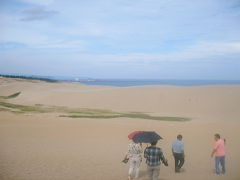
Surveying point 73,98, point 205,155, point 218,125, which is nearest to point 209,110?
point 218,125

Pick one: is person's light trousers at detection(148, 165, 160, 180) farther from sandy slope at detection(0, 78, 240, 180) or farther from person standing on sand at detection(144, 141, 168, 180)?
sandy slope at detection(0, 78, 240, 180)

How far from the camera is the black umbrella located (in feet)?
27.9

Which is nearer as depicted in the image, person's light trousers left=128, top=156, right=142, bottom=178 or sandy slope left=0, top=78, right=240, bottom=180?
person's light trousers left=128, top=156, right=142, bottom=178

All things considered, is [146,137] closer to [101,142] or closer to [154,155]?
[154,155]

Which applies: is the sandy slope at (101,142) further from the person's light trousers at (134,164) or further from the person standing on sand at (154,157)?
the person standing on sand at (154,157)

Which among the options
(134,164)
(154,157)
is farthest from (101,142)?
(154,157)

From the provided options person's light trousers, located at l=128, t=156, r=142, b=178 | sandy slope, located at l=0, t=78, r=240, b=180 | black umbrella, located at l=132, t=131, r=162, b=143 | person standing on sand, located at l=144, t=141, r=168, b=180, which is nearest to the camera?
person standing on sand, located at l=144, t=141, r=168, b=180

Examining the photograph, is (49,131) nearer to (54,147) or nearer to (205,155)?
(54,147)

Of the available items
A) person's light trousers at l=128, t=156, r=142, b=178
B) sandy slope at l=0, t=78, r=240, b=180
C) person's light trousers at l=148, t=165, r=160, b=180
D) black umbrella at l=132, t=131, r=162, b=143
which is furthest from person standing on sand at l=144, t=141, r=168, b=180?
sandy slope at l=0, t=78, r=240, b=180

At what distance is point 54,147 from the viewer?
13391mm

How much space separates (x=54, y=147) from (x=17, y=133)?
4094 millimetres

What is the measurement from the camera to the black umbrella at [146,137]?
852cm

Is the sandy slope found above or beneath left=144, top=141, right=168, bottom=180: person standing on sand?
beneath

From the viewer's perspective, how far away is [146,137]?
28.5 ft
